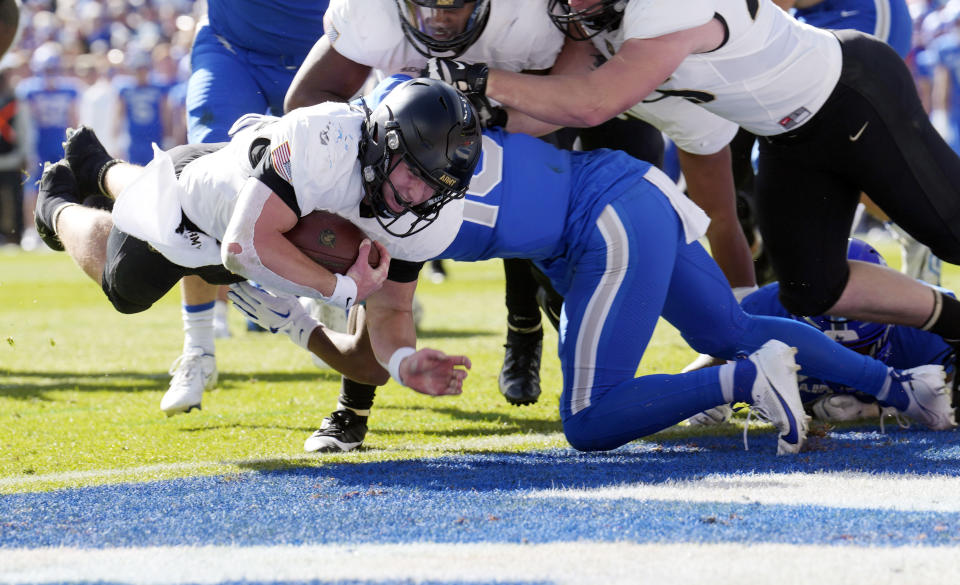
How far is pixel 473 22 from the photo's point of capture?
319 cm

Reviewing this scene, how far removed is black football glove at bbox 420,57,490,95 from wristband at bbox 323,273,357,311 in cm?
61

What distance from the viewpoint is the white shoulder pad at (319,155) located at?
277 cm

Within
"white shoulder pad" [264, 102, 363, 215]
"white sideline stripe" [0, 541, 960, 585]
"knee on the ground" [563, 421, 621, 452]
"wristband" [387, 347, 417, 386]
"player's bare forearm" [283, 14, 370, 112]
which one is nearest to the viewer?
"white sideline stripe" [0, 541, 960, 585]

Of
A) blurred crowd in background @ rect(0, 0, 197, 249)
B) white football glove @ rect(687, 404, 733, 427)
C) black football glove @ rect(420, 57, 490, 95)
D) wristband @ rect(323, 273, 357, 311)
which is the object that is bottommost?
blurred crowd in background @ rect(0, 0, 197, 249)

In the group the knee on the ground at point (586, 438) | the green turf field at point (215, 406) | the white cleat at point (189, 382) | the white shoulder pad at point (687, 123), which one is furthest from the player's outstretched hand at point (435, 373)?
the white cleat at point (189, 382)

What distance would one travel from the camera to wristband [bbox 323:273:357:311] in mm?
2914

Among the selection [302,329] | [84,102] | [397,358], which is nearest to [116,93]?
[84,102]

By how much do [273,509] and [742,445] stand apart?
147 centimetres

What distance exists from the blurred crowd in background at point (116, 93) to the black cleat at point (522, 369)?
10376 millimetres

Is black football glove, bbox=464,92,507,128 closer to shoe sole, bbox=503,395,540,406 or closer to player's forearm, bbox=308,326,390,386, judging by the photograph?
player's forearm, bbox=308,326,390,386

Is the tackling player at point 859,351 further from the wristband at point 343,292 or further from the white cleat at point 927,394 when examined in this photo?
the wristband at point 343,292

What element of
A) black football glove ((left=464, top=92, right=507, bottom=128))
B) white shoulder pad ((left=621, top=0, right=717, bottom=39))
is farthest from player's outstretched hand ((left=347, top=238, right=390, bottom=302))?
white shoulder pad ((left=621, top=0, right=717, bottom=39))

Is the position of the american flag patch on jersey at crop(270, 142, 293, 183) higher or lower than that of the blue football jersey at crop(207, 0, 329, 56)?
higher

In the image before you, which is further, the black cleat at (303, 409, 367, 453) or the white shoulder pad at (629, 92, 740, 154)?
the white shoulder pad at (629, 92, 740, 154)
